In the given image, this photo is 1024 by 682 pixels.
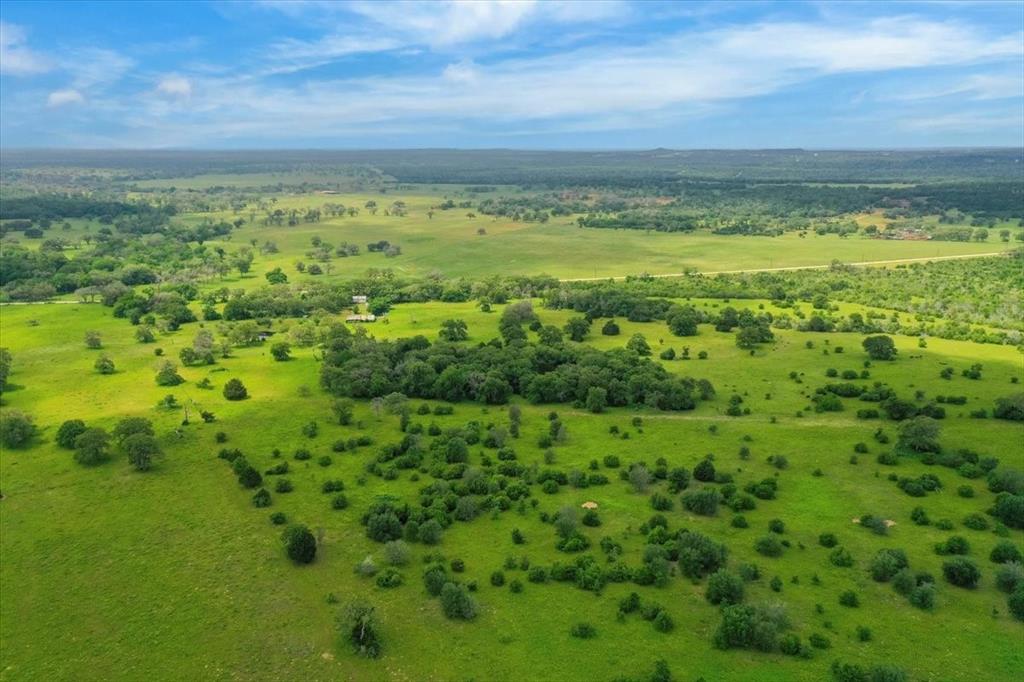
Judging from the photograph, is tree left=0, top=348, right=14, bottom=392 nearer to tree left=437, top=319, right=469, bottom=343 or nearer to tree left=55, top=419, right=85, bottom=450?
tree left=55, top=419, right=85, bottom=450

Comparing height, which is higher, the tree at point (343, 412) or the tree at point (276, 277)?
the tree at point (276, 277)

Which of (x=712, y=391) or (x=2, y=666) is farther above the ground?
(x=712, y=391)

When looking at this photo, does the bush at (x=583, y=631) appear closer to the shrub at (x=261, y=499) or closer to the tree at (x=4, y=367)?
the shrub at (x=261, y=499)

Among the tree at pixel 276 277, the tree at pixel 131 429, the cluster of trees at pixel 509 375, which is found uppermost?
the tree at pixel 276 277

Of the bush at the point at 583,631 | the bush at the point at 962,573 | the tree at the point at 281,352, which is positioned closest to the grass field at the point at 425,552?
the bush at the point at 583,631

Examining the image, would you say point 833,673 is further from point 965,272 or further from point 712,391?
point 965,272

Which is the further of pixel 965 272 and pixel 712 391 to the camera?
pixel 965 272

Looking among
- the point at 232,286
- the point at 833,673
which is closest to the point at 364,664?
the point at 833,673
